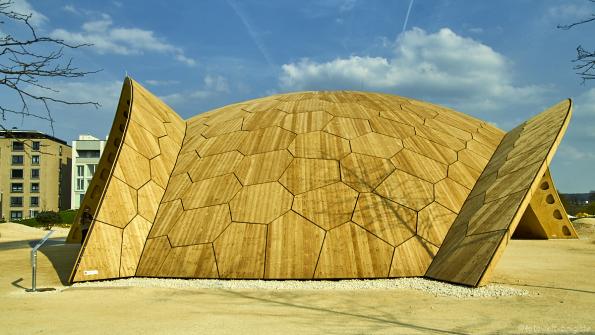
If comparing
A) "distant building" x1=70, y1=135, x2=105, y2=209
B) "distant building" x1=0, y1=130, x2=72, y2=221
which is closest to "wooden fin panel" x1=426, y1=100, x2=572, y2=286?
"distant building" x1=70, y1=135, x2=105, y2=209

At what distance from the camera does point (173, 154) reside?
11.2m

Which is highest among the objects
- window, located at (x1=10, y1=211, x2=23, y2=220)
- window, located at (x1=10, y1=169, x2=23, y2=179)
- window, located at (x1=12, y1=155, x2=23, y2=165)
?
window, located at (x1=12, y1=155, x2=23, y2=165)

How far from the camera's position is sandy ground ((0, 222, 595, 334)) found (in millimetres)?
5199

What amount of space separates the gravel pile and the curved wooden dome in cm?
19

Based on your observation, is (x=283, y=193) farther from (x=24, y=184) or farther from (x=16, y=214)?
(x=16, y=214)

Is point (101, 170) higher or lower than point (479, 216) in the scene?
higher

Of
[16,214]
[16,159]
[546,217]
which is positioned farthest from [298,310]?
[16,159]

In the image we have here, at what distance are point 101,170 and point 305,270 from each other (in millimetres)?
6734

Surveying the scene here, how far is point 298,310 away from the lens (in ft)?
20.1

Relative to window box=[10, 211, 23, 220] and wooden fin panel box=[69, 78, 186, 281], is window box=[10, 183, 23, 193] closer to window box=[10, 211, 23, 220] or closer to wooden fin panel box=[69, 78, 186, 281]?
window box=[10, 211, 23, 220]

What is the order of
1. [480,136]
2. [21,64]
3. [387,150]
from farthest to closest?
[480,136] → [387,150] → [21,64]

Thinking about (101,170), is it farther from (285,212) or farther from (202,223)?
(285,212)

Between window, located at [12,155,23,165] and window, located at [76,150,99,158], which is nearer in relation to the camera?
window, located at [12,155,23,165]

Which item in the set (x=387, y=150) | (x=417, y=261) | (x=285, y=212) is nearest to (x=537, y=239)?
(x=387, y=150)
